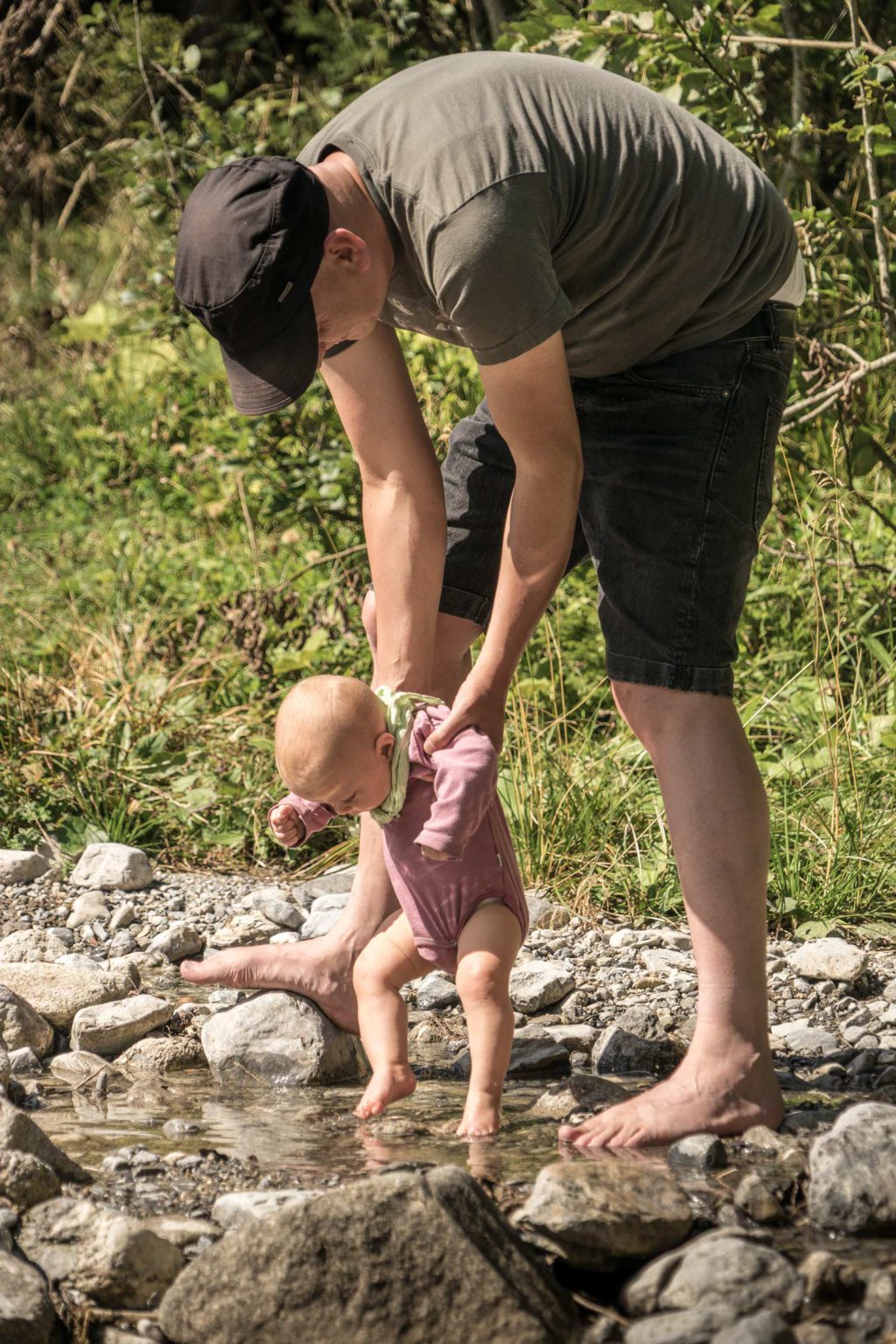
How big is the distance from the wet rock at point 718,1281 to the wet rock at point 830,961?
4.90ft

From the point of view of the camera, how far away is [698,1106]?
2.33 meters

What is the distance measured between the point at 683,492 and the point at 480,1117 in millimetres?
1054

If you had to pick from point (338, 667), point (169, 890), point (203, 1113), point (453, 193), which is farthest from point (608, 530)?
point (338, 667)

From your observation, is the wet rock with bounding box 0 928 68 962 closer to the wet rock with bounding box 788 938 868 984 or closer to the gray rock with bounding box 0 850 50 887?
the gray rock with bounding box 0 850 50 887

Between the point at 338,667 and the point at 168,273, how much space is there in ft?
6.26

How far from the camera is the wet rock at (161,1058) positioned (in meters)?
2.91

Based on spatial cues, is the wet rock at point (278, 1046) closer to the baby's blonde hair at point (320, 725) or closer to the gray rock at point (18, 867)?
the baby's blonde hair at point (320, 725)

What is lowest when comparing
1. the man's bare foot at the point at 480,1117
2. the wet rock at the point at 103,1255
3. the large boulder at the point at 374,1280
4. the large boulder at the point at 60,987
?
the large boulder at the point at 60,987

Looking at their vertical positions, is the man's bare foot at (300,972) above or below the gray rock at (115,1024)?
above

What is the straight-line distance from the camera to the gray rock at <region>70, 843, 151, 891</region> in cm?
410

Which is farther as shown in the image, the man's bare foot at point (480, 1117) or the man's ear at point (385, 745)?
the man's ear at point (385, 745)

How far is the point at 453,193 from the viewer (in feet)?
6.81

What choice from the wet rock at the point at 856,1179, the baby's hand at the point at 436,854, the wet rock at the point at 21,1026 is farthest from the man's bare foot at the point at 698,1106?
the wet rock at the point at 21,1026

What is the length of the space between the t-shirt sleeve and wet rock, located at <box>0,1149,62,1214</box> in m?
1.30
